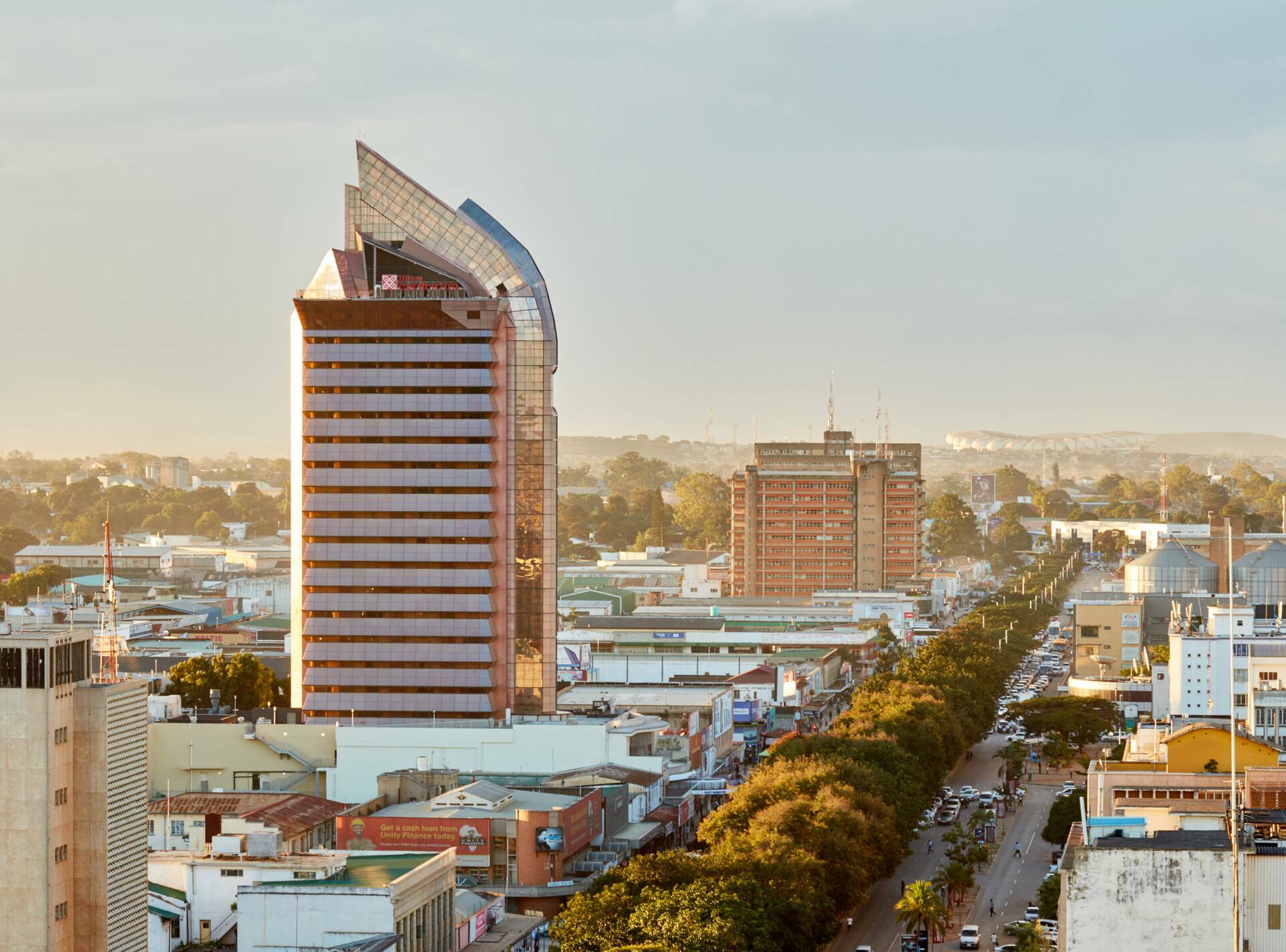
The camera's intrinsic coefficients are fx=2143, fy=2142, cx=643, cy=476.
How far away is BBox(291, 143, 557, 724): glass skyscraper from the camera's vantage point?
388 ft

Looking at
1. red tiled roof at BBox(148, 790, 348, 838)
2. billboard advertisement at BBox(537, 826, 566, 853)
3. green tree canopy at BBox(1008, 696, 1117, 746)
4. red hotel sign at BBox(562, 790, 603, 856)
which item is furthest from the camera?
green tree canopy at BBox(1008, 696, 1117, 746)

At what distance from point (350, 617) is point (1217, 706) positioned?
5449 cm

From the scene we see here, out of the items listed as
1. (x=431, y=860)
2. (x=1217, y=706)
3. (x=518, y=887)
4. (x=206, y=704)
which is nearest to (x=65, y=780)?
(x=431, y=860)

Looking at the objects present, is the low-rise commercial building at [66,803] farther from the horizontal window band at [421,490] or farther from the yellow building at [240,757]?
the horizontal window band at [421,490]

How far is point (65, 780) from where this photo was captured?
206 ft

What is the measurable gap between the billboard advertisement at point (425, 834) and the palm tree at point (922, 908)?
1877cm

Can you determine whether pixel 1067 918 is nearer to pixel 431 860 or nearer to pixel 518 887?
pixel 431 860

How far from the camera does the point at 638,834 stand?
348 feet

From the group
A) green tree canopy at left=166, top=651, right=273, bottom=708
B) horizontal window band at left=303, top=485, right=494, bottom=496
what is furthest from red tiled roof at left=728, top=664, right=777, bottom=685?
horizontal window band at left=303, top=485, right=494, bottom=496

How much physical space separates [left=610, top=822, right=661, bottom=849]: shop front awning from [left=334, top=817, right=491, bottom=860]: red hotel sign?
33.4 feet

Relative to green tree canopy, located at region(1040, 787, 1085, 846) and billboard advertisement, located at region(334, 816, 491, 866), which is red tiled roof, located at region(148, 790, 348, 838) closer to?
billboard advertisement, located at region(334, 816, 491, 866)

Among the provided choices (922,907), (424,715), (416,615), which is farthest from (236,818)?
(922,907)

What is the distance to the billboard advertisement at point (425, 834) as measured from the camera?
309ft

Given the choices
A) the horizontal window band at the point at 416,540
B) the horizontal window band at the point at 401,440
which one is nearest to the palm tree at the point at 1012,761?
the horizontal window band at the point at 416,540
